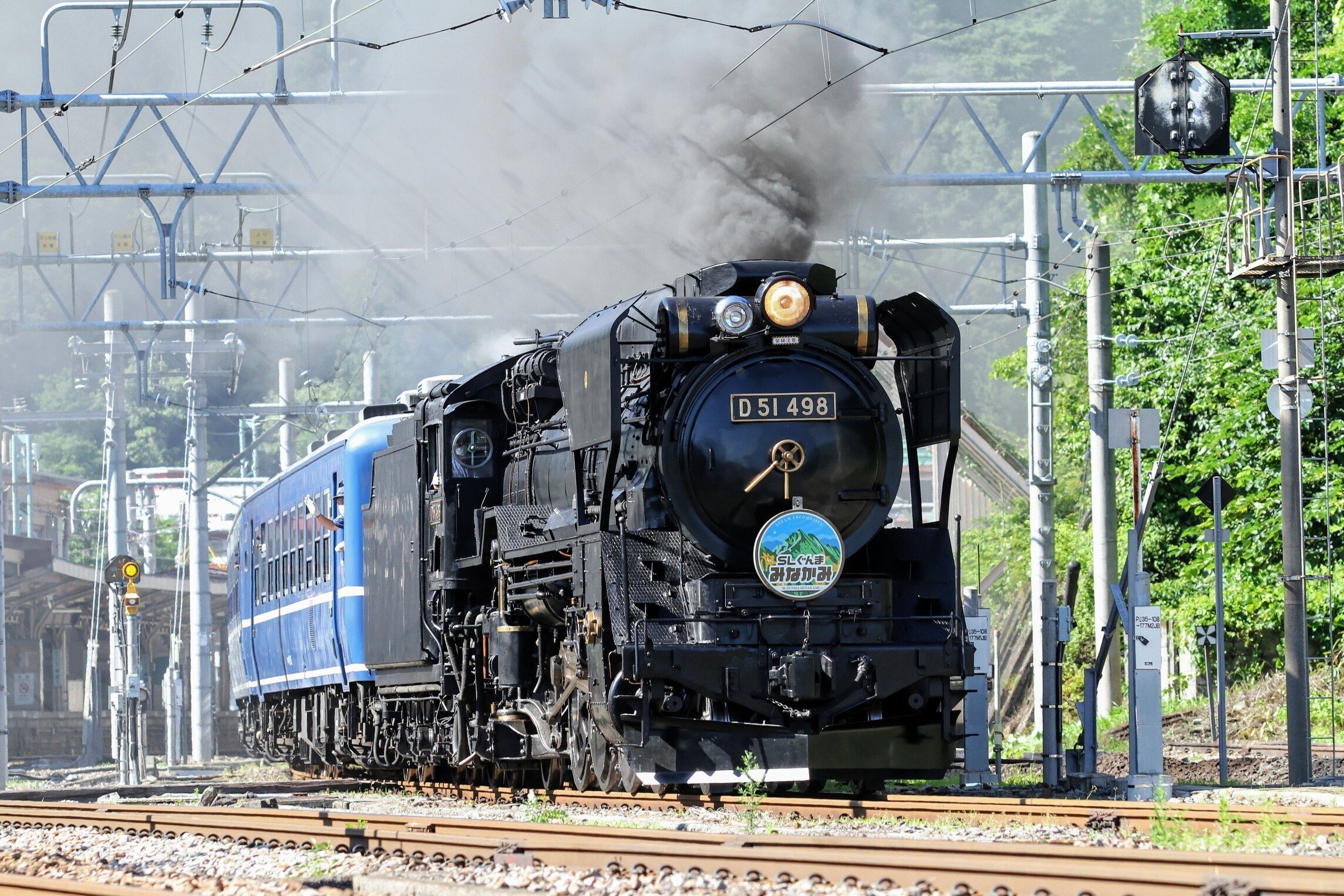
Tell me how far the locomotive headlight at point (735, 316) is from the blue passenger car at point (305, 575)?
21.1 feet

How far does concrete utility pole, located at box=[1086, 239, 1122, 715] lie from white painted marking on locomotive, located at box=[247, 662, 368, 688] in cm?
768

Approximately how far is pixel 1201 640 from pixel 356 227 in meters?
13.2

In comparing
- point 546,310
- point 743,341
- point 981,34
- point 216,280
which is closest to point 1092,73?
point 981,34

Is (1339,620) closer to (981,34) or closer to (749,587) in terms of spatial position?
(749,587)

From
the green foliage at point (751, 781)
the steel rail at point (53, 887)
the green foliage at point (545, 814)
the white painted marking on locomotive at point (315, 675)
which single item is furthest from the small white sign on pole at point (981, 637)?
the steel rail at point (53, 887)

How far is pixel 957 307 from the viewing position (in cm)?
2194

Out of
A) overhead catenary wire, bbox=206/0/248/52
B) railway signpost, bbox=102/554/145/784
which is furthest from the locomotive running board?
railway signpost, bbox=102/554/145/784

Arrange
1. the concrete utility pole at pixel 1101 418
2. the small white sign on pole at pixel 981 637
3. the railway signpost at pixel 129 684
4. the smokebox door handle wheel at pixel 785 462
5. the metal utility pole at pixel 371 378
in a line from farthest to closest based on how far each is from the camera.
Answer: the metal utility pole at pixel 371 378, the railway signpost at pixel 129 684, the concrete utility pole at pixel 1101 418, the small white sign on pole at pixel 981 637, the smokebox door handle wheel at pixel 785 462

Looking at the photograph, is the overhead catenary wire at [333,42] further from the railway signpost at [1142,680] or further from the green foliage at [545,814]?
the railway signpost at [1142,680]

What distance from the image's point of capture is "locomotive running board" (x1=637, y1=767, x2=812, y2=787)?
32.6ft

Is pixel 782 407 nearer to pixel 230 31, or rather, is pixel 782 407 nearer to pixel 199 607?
pixel 230 31

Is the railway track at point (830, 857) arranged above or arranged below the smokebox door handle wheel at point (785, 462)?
below

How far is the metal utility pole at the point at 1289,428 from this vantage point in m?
13.8

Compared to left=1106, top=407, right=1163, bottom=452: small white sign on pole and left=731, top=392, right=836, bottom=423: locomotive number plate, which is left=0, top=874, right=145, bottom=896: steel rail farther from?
left=1106, top=407, right=1163, bottom=452: small white sign on pole
